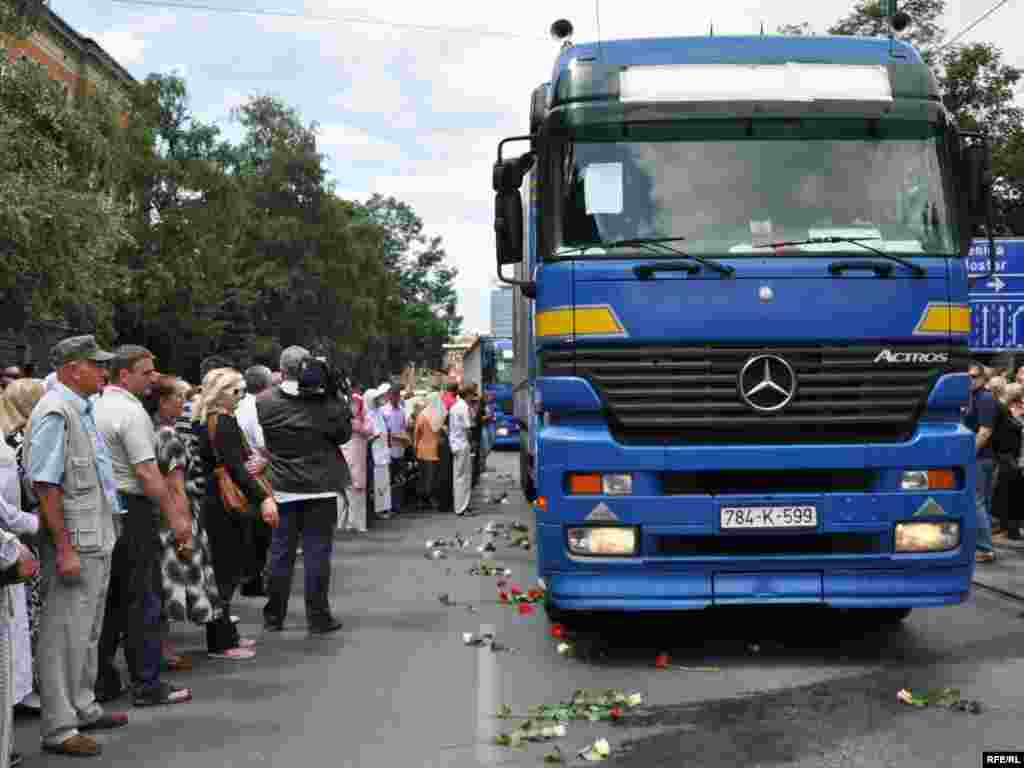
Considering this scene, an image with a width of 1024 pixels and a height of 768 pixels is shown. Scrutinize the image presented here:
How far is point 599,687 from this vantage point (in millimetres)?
7941

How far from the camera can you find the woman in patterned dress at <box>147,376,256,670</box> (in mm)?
8258

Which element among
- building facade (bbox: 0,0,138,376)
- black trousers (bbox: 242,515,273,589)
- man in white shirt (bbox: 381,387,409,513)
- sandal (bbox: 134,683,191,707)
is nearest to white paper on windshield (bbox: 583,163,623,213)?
black trousers (bbox: 242,515,273,589)

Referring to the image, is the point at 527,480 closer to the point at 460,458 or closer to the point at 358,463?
the point at 358,463

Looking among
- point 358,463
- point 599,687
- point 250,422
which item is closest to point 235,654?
point 599,687

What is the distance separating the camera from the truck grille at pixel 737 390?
8164mm

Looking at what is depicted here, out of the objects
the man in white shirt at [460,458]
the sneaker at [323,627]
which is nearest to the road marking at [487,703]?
the sneaker at [323,627]

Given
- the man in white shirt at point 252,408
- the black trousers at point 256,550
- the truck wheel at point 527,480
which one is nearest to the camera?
the black trousers at point 256,550

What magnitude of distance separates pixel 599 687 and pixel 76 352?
321cm

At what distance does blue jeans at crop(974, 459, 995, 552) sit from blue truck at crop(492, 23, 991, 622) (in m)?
6.11

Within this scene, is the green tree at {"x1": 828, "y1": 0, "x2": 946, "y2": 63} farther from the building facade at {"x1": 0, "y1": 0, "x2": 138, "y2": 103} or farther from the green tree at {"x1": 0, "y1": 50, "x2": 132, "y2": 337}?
the building facade at {"x1": 0, "y1": 0, "x2": 138, "y2": 103}

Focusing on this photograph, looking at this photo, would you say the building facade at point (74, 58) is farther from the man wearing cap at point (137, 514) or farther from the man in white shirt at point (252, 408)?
the man wearing cap at point (137, 514)

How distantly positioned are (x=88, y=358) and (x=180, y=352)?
2386 inches

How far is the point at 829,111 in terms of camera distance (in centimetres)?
851

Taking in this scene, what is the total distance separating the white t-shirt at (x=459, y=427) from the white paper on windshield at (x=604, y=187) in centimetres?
1260
